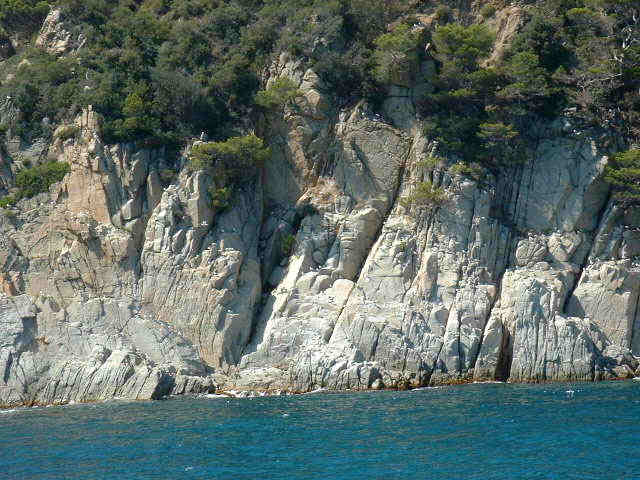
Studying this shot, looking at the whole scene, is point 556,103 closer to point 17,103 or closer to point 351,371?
point 351,371

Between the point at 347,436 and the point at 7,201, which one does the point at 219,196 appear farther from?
the point at 347,436

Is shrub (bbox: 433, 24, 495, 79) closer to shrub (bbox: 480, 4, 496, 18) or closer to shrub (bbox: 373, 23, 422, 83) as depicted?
shrub (bbox: 373, 23, 422, 83)

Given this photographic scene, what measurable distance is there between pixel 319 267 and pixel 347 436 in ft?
50.2

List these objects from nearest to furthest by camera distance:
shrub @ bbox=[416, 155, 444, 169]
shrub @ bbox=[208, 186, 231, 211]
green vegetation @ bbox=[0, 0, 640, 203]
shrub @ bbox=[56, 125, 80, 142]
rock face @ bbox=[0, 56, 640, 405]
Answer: rock face @ bbox=[0, 56, 640, 405], shrub @ bbox=[208, 186, 231, 211], shrub @ bbox=[416, 155, 444, 169], green vegetation @ bbox=[0, 0, 640, 203], shrub @ bbox=[56, 125, 80, 142]

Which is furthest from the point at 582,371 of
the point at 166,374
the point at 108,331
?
the point at 108,331

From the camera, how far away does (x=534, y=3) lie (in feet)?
159

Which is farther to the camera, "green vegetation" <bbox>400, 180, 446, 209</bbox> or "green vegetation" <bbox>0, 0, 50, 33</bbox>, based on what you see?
"green vegetation" <bbox>0, 0, 50, 33</bbox>

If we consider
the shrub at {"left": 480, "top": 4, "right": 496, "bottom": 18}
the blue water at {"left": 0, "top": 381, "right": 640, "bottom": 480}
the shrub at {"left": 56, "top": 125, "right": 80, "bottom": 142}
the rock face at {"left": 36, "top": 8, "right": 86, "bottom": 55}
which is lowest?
the blue water at {"left": 0, "top": 381, "right": 640, "bottom": 480}

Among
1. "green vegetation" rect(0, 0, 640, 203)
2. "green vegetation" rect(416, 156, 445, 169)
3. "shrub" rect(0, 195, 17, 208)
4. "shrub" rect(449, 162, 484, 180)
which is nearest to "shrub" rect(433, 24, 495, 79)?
"green vegetation" rect(0, 0, 640, 203)

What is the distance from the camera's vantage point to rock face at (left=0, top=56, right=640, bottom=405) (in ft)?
126

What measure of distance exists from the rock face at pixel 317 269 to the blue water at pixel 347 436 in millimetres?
2372

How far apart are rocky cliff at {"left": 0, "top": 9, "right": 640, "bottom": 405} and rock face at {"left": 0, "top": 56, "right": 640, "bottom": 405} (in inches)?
3.5

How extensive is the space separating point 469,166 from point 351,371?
13121mm

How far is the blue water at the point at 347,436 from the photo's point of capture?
2472cm
